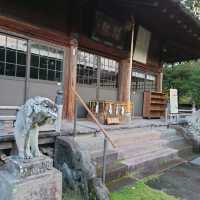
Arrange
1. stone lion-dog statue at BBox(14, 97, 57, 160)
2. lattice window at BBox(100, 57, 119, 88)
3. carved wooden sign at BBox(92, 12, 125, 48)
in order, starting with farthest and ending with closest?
lattice window at BBox(100, 57, 119, 88)
carved wooden sign at BBox(92, 12, 125, 48)
stone lion-dog statue at BBox(14, 97, 57, 160)

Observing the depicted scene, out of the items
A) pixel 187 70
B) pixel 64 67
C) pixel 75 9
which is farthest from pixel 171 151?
pixel 187 70

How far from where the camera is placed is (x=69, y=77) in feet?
18.9

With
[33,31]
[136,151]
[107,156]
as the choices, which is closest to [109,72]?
[33,31]

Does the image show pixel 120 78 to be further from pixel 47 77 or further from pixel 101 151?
pixel 101 151

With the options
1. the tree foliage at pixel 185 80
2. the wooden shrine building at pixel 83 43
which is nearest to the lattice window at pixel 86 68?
the wooden shrine building at pixel 83 43

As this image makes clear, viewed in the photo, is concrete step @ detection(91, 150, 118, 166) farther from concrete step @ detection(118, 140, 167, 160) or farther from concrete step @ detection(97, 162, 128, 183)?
concrete step @ detection(118, 140, 167, 160)

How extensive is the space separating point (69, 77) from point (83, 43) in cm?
112

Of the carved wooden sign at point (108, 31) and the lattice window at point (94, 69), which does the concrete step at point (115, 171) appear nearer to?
the lattice window at point (94, 69)

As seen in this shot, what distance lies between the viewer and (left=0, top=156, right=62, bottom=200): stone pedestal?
249cm

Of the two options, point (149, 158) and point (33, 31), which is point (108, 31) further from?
point (149, 158)

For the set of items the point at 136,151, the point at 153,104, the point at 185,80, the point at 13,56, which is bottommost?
the point at 136,151

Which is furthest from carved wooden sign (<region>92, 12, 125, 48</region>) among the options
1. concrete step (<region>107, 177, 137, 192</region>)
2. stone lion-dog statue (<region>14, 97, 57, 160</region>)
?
stone lion-dog statue (<region>14, 97, 57, 160</region>)

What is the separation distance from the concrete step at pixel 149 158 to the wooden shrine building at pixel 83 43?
213cm

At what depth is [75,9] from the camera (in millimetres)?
5777
